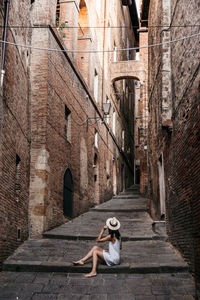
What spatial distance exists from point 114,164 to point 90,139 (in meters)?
8.51

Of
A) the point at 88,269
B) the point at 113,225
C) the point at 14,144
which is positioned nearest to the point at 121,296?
the point at 88,269

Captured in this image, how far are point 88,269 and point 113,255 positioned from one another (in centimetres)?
55

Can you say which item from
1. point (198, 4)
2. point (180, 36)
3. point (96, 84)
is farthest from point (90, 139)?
point (198, 4)

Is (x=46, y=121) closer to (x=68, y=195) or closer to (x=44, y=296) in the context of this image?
(x=68, y=195)

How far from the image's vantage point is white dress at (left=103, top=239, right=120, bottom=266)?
289 inches

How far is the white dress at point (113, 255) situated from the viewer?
7.34 meters

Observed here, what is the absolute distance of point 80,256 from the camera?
8273 millimetres

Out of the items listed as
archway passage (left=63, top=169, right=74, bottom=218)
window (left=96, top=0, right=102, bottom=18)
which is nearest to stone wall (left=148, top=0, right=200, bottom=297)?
archway passage (left=63, top=169, right=74, bottom=218)

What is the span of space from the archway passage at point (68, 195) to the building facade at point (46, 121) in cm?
3

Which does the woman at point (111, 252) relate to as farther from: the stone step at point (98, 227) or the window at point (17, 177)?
the window at point (17, 177)

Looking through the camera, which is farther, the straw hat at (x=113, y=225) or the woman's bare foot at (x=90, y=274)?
the straw hat at (x=113, y=225)

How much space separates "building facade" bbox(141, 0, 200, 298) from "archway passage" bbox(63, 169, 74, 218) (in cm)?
330

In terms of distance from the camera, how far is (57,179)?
11.8 metres

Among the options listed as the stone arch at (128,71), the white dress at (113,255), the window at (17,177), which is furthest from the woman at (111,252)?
the stone arch at (128,71)
